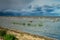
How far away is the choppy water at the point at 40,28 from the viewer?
9220mm

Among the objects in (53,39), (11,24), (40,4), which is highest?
(40,4)

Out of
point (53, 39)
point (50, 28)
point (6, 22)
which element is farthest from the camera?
point (6, 22)

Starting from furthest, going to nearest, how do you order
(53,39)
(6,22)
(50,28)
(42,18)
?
1. (6,22)
2. (42,18)
3. (50,28)
4. (53,39)

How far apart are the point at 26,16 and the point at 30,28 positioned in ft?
2.47

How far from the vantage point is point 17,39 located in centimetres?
868

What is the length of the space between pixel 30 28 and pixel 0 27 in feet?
5.12

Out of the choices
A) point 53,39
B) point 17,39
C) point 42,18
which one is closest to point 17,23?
point 42,18

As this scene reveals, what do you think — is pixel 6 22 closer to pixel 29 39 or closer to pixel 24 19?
pixel 24 19

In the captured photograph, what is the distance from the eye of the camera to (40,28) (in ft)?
32.8

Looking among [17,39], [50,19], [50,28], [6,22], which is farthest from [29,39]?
[6,22]

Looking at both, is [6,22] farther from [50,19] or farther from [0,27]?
[50,19]

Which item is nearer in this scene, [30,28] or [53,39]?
[53,39]

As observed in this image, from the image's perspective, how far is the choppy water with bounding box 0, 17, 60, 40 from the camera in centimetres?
922

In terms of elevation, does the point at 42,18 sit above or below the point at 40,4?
below
